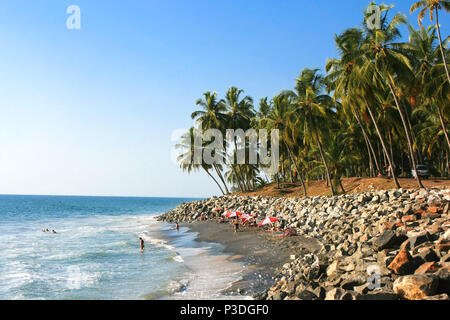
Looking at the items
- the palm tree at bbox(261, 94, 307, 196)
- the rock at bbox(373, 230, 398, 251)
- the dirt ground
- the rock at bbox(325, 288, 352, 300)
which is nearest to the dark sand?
the rock at bbox(325, 288, 352, 300)

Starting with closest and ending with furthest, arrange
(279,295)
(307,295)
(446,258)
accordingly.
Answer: (307,295), (446,258), (279,295)

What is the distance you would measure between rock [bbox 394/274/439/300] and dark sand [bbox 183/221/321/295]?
525 cm

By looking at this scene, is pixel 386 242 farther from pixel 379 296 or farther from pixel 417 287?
pixel 379 296

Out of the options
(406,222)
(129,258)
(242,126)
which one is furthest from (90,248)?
(242,126)

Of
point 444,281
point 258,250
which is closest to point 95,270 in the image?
point 258,250

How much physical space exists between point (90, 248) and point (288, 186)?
27.0m

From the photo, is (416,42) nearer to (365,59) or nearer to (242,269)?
(365,59)

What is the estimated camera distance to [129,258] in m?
20.5

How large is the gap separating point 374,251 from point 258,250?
26.8 ft

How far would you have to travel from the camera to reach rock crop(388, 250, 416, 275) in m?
9.04

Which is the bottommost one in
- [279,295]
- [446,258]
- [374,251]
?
[279,295]

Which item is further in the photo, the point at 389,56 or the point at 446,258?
the point at 389,56

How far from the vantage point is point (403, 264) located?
9.08 metres

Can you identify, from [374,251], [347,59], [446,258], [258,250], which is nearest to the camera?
[446,258]
